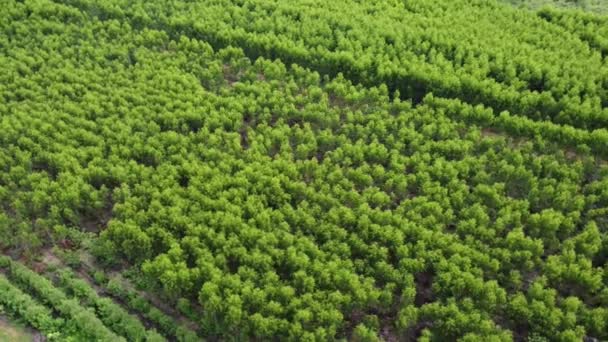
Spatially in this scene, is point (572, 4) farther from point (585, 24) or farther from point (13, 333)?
point (13, 333)

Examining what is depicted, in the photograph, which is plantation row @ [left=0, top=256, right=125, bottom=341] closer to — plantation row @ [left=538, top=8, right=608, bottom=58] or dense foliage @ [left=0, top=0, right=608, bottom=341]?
dense foliage @ [left=0, top=0, right=608, bottom=341]

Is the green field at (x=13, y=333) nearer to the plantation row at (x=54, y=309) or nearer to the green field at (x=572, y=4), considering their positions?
the plantation row at (x=54, y=309)

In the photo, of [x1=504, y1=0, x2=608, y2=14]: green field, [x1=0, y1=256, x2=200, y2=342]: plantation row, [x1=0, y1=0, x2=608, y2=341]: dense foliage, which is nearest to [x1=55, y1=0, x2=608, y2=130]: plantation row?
[x1=0, y1=0, x2=608, y2=341]: dense foliage

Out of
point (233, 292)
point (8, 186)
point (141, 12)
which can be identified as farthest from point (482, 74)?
point (8, 186)

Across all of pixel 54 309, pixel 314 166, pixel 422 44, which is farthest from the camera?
pixel 422 44

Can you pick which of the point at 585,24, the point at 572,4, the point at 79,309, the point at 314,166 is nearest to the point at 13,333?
the point at 79,309

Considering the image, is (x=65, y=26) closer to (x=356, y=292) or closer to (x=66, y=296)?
(x=66, y=296)

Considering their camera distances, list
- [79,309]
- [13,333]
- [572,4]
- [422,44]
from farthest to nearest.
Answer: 1. [572,4]
2. [422,44]
3. [13,333]
4. [79,309]

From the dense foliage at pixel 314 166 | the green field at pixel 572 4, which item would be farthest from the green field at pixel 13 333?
the green field at pixel 572 4
